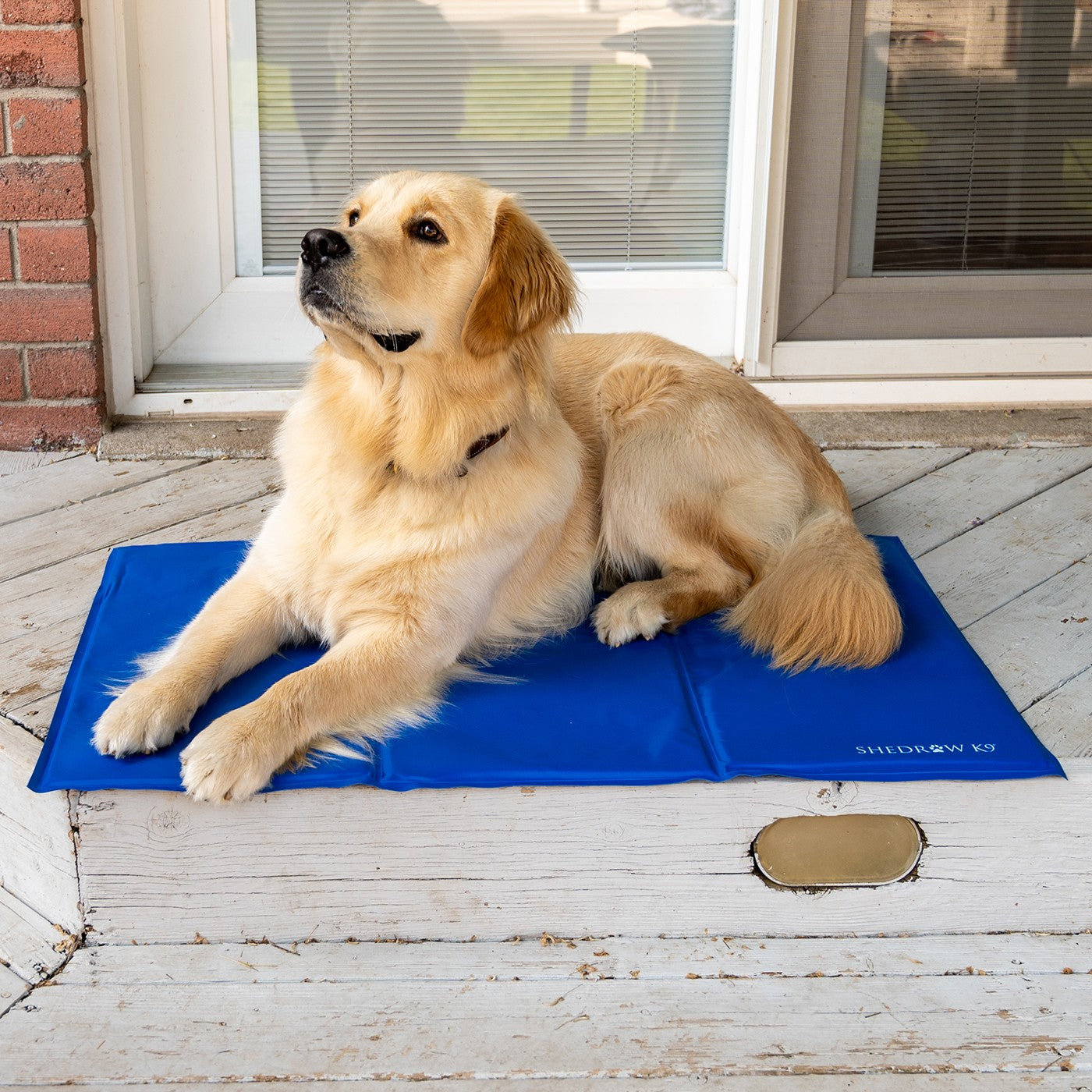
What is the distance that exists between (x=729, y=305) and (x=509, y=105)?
84cm

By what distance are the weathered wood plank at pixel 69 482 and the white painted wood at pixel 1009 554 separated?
6.16 ft

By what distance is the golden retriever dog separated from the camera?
5.94 feet

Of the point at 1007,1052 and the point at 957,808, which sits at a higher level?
the point at 957,808

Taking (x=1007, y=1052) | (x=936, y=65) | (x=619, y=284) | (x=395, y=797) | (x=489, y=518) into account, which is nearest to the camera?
(x=1007, y=1052)

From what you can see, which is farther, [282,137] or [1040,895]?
[282,137]

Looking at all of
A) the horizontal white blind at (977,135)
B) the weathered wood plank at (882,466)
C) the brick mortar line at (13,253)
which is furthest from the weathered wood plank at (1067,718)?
the brick mortar line at (13,253)

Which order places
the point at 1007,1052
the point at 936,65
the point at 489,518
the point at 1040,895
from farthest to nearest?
the point at 936,65, the point at 489,518, the point at 1040,895, the point at 1007,1052

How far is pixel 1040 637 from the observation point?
229cm

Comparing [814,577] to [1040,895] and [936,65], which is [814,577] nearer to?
[1040,895]

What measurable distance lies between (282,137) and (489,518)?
1.87m

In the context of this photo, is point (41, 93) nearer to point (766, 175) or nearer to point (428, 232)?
point (428, 232)

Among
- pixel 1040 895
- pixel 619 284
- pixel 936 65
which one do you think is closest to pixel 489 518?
pixel 1040 895

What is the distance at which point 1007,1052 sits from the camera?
160 cm

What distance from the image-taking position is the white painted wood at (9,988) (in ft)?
5.41
